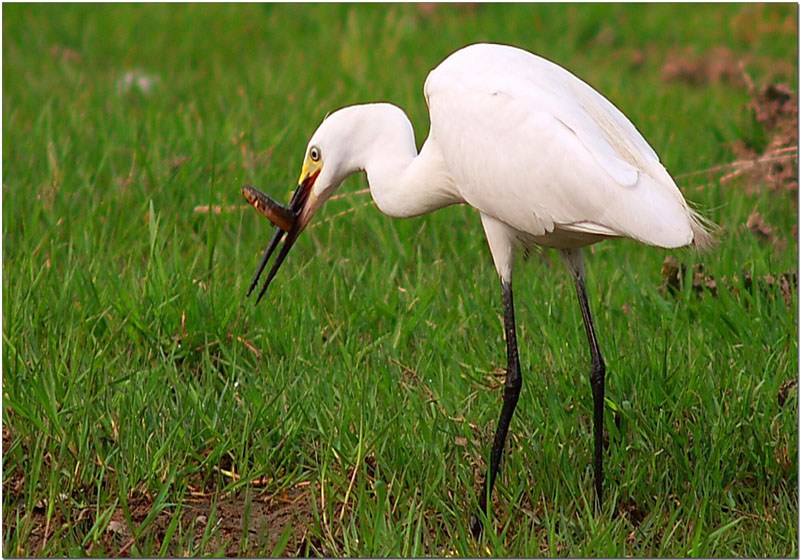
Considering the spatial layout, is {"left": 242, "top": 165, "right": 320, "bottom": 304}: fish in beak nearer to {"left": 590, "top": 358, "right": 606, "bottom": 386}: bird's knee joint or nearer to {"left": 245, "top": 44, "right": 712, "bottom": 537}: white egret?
{"left": 245, "top": 44, "right": 712, "bottom": 537}: white egret

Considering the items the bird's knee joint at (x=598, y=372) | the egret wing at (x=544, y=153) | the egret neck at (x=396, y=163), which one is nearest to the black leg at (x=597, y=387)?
the bird's knee joint at (x=598, y=372)

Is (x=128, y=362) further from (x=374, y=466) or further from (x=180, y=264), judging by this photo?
(x=374, y=466)

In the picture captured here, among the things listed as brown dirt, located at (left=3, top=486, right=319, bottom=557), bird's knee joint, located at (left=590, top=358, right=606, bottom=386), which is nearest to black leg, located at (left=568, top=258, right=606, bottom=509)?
bird's knee joint, located at (left=590, top=358, right=606, bottom=386)

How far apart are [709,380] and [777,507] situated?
0.54m

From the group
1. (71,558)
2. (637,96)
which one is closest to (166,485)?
(71,558)

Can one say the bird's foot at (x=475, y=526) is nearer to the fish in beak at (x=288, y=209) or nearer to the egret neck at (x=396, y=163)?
the egret neck at (x=396, y=163)

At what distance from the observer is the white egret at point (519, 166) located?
3.13m

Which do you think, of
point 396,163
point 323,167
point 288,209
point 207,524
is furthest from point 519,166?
point 207,524

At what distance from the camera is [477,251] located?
200 inches

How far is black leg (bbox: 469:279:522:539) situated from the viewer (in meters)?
3.36

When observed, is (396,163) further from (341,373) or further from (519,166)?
(341,373)

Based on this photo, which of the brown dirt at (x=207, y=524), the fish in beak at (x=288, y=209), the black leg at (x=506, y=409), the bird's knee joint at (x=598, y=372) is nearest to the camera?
the brown dirt at (x=207, y=524)

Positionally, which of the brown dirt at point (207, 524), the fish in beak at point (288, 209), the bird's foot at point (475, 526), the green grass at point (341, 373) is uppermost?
the fish in beak at point (288, 209)

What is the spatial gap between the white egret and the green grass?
0.77 ft
